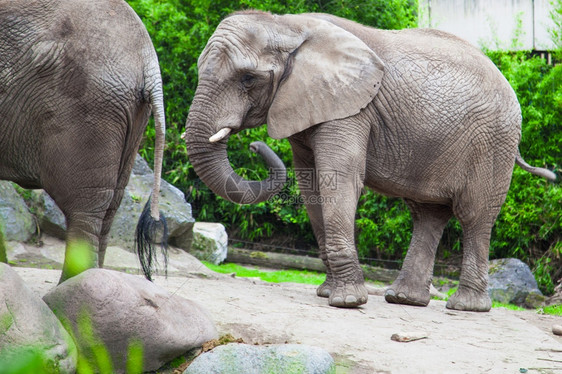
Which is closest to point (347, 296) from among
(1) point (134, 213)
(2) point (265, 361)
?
(2) point (265, 361)

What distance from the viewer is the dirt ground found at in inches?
206

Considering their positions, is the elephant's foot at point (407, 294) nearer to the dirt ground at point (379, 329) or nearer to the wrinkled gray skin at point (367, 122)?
the wrinkled gray skin at point (367, 122)

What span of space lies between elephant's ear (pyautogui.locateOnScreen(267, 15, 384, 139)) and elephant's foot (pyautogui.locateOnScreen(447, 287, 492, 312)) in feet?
6.74

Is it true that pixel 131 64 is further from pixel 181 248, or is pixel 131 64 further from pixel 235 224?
pixel 235 224

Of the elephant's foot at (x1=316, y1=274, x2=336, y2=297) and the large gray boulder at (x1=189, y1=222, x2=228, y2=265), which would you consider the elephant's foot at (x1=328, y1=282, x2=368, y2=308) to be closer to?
the elephant's foot at (x1=316, y1=274, x2=336, y2=297)

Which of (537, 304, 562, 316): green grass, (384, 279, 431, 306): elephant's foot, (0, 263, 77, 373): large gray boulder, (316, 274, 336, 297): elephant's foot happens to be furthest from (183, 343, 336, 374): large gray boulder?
(537, 304, 562, 316): green grass

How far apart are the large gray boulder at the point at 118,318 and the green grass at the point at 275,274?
448 cm

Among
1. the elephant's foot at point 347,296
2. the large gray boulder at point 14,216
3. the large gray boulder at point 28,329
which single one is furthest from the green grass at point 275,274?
the large gray boulder at point 28,329

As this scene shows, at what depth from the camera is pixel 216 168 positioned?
21.9 feet

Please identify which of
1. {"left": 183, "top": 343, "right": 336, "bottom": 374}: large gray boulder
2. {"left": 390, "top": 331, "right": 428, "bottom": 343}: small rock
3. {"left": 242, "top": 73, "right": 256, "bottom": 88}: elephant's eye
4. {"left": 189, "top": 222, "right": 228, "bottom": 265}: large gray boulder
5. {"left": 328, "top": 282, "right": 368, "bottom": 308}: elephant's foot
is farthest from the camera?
{"left": 189, "top": 222, "right": 228, "bottom": 265}: large gray boulder

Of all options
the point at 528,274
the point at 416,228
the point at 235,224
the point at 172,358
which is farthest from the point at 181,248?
the point at 172,358

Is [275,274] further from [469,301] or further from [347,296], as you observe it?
[347,296]

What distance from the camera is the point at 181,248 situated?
34.0ft

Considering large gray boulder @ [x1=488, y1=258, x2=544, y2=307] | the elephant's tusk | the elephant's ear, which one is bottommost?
large gray boulder @ [x1=488, y1=258, x2=544, y2=307]
